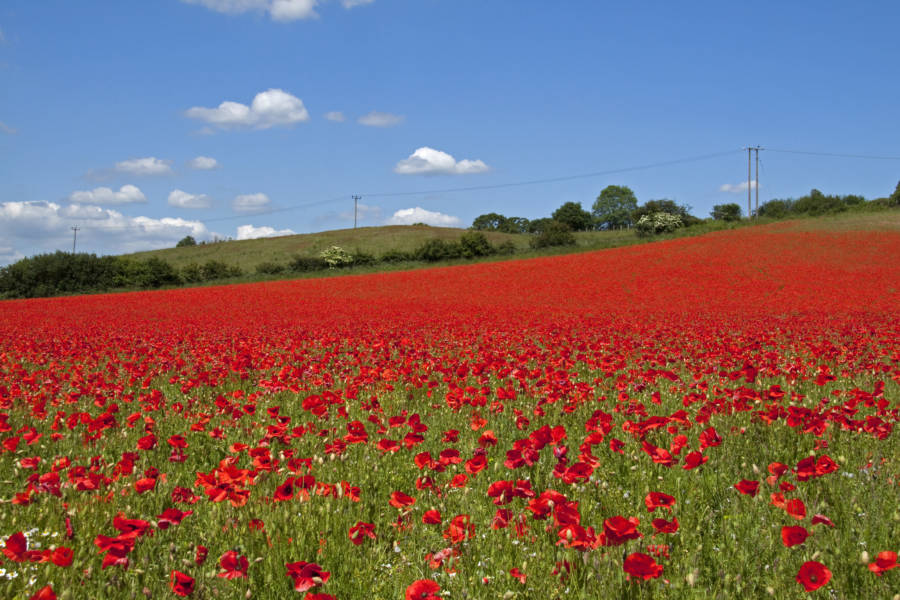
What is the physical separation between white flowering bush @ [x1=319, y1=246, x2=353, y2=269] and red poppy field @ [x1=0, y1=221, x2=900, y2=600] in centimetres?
4864

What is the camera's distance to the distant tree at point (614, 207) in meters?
121

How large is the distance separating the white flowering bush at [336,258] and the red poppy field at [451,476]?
48.6m

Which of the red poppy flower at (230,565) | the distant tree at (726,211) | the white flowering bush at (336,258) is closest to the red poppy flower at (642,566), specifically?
the red poppy flower at (230,565)

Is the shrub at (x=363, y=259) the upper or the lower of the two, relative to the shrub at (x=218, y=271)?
upper

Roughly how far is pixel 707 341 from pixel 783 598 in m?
8.35

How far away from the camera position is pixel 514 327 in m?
14.1

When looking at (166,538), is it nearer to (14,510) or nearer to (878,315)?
(14,510)

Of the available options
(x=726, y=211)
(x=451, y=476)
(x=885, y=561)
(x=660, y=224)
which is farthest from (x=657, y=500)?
(x=726, y=211)

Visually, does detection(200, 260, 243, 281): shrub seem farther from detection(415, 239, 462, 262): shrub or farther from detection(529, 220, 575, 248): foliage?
detection(529, 220, 575, 248): foliage

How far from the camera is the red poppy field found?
2.58 m

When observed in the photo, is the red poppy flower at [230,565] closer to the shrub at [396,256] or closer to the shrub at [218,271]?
the shrub at [396,256]

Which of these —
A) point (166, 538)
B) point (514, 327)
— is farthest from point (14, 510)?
point (514, 327)

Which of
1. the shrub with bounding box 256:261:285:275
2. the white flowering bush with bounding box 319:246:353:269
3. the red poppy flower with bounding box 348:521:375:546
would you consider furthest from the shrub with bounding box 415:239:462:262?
the red poppy flower with bounding box 348:521:375:546

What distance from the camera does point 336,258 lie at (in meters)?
61.0
